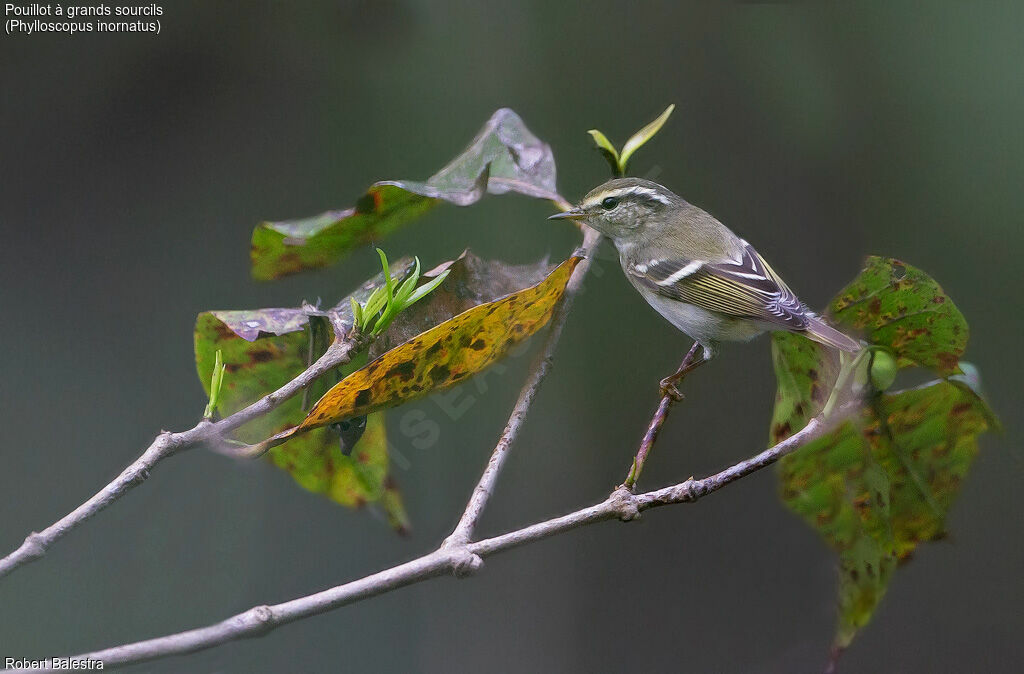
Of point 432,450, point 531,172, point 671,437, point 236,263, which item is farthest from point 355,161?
point 531,172

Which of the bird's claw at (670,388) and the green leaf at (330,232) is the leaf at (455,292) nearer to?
the green leaf at (330,232)

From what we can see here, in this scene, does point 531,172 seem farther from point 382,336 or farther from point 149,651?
point 149,651

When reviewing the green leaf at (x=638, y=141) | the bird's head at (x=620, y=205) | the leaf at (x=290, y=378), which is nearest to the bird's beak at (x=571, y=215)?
the bird's head at (x=620, y=205)

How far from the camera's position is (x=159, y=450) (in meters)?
0.52

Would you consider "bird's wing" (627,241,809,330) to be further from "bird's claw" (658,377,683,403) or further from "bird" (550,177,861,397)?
"bird's claw" (658,377,683,403)

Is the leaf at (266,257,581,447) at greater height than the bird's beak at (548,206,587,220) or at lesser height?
lesser

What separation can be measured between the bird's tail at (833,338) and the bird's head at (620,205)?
0.29 m

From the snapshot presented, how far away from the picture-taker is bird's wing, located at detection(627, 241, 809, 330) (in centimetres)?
99

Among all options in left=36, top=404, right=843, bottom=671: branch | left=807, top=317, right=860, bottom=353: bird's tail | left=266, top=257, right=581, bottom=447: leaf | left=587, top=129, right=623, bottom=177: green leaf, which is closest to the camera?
left=36, top=404, right=843, bottom=671: branch

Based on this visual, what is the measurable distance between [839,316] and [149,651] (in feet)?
1.71

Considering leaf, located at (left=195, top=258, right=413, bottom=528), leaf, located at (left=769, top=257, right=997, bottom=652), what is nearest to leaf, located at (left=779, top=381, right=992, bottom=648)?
leaf, located at (left=769, top=257, right=997, bottom=652)

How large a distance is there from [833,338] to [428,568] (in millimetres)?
383

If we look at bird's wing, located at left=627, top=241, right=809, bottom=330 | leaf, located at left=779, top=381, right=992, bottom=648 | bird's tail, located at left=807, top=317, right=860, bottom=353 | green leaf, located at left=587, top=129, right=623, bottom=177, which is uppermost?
green leaf, located at left=587, top=129, right=623, bottom=177

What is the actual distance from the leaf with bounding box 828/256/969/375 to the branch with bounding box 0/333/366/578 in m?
0.37
